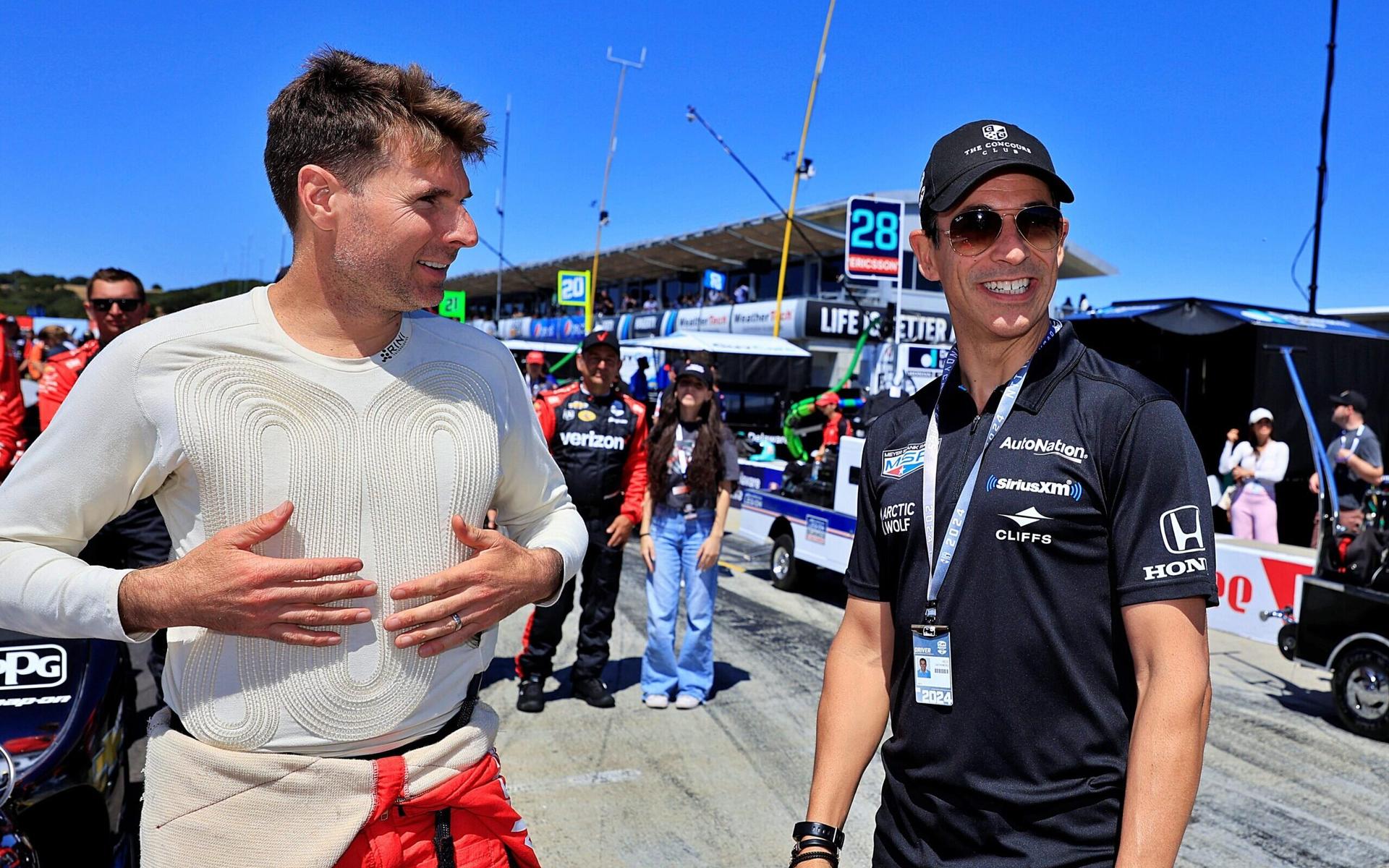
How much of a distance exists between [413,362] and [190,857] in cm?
89

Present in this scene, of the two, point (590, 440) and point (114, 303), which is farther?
point (590, 440)

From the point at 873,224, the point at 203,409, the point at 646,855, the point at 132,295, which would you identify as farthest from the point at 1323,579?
the point at 873,224

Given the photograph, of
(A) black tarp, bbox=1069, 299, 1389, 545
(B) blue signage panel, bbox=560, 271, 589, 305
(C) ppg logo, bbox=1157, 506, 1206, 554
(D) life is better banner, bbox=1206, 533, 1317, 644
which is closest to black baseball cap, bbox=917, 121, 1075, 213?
(C) ppg logo, bbox=1157, 506, 1206, 554

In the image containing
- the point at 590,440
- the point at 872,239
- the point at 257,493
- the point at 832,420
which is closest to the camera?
the point at 257,493

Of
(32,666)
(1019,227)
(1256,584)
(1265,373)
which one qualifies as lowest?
(1256,584)

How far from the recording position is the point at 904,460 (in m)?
1.85

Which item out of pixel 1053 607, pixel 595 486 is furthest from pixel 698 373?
pixel 1053 607

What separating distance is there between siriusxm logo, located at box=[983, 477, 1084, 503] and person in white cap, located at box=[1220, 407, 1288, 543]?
982 centimetres

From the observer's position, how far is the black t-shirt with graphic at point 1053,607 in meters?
1.52

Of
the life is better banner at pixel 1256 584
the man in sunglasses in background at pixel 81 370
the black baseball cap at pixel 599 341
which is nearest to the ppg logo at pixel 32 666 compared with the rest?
the man in sunglasses in background at pixel 81 370

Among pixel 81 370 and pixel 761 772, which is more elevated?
pixel 81 370

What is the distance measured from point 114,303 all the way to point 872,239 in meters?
10.9

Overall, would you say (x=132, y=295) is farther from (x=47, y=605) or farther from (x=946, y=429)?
(x=946, y=429)

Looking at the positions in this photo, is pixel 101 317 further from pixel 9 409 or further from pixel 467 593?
pixel 467 593
